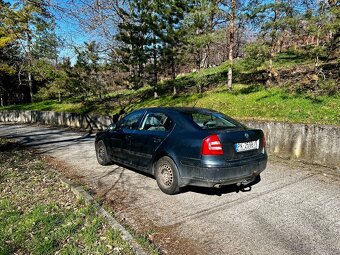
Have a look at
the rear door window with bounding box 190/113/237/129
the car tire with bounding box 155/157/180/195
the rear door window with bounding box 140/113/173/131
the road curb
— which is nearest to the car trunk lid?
the rear door window with bounding box 190/113/237/129

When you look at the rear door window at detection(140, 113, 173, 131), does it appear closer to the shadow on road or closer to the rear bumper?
the rear bumper

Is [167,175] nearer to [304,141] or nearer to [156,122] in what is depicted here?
[156,122]

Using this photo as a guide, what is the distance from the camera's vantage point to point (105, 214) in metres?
4.09

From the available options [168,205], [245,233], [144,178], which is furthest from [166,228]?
[144,178]

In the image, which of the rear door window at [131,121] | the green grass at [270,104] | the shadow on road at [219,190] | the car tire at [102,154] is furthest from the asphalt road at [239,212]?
the green grass at [270,104]

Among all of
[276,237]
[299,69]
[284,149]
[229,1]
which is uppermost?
[229,1]

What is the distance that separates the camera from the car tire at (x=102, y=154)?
6836mm

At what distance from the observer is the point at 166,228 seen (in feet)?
12.5

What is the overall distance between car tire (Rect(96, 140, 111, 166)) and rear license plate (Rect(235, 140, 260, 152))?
364 centimetres

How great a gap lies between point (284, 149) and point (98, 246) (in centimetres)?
568

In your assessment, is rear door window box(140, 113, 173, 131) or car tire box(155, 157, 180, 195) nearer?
car tire box(155, 157, 180, 195)

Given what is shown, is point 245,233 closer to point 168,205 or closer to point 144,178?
point 168,205

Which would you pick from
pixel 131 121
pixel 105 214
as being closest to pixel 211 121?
pixel 131 121

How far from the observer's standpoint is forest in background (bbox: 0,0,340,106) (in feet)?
25.4
